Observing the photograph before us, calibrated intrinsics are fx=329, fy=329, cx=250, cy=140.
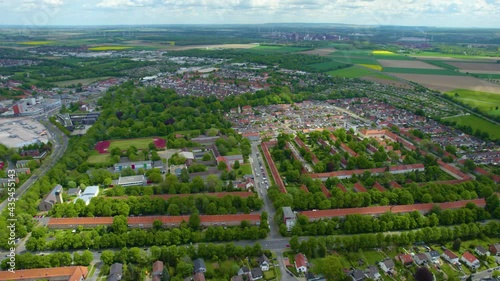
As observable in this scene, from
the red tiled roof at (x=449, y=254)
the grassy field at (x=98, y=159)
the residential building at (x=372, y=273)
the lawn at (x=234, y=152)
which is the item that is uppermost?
the lawn at (x=234, y=152)

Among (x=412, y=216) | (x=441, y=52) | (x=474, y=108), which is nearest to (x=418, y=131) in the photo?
(x=474, y=108)

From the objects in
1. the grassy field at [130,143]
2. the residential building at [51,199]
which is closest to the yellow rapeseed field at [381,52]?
the grassy field at [130,143]

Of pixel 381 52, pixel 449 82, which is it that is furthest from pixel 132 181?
pixel 381 52

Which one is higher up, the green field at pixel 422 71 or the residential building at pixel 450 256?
the green field at pixel 422 71

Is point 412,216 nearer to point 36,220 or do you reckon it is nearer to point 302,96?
point 36,220

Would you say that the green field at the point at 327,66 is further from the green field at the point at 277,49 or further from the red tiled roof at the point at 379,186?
the red tiled roof at the point at 379,186
